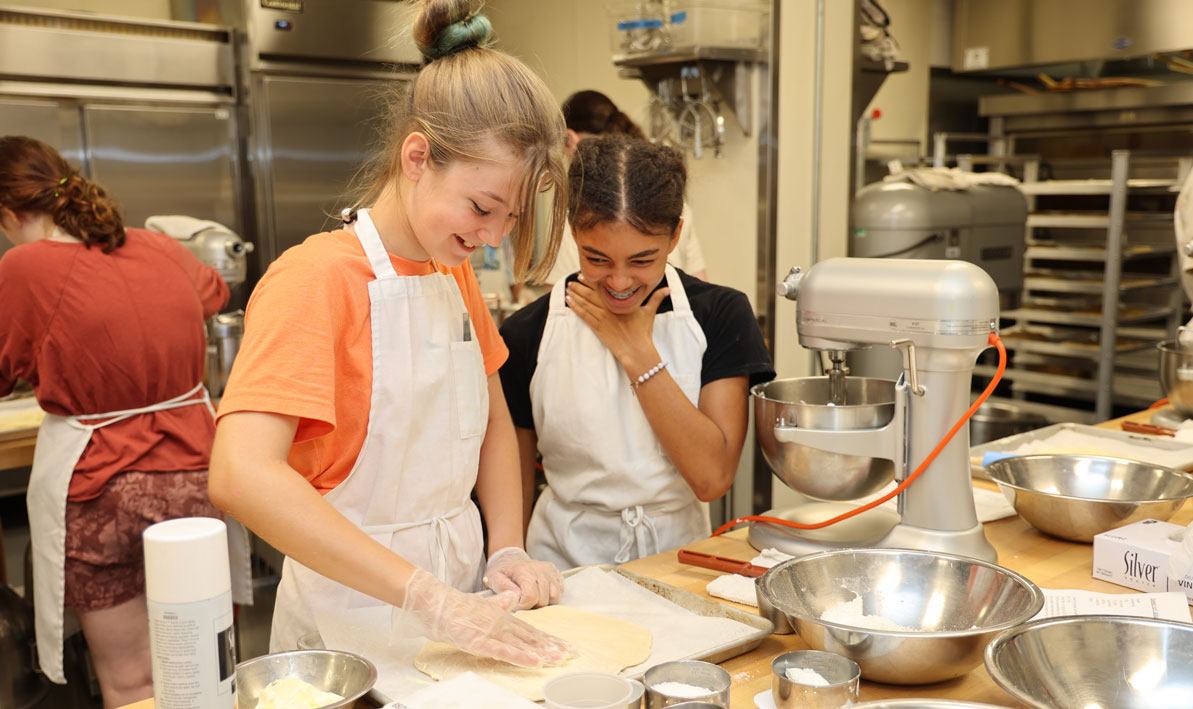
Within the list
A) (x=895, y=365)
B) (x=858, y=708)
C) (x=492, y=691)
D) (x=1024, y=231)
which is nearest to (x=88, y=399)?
(x=492, y=691)

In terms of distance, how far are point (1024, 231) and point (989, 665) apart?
293 cm

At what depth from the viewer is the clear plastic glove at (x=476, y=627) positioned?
3.42 feet

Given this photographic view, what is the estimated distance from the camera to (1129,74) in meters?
3.44

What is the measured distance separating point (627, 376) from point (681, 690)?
79 cm

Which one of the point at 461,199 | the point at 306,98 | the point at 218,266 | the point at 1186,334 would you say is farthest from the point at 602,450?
the point at 306,98

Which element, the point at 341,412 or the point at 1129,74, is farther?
the point at 1129,74

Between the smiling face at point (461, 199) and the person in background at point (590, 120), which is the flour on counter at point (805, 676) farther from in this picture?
the person in background at point (590, 120)

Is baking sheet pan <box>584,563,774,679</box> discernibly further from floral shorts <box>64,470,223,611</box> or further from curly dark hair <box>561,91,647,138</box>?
curly dark hair <box>561,91,647,138</box>

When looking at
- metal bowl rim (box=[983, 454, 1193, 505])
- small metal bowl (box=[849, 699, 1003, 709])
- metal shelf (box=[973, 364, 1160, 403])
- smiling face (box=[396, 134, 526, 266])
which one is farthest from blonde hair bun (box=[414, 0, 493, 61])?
metal shelf (box=[973, 364, 1160, 403])

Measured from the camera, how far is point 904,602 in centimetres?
118

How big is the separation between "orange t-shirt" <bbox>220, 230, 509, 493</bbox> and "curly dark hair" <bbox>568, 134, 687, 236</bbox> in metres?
0.34

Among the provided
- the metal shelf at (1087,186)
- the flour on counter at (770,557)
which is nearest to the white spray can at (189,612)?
the flour on counter at (770,557)

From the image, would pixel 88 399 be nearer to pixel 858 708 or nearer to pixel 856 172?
pixel 858 708

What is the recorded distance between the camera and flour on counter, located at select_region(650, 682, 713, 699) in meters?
0.91
